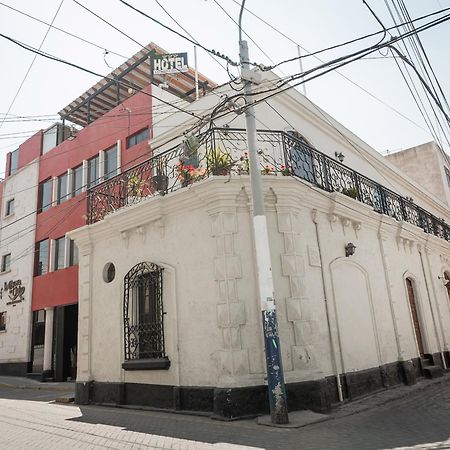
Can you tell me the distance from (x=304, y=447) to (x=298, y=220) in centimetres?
464

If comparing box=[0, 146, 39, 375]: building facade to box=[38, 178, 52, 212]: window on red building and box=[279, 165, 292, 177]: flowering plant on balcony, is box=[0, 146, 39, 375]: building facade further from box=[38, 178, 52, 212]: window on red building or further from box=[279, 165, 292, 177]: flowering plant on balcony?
box=[279, 165, 292, 177]: flowering plant on balcony

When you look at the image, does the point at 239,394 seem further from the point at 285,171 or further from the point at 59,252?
the point at 59,252

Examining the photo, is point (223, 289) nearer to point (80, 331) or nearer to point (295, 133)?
point (80, 331)

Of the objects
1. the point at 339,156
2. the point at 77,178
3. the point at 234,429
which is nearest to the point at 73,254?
the point at 77,178

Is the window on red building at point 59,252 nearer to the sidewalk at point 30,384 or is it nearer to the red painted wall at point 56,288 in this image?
the red painted wall at point 56,288

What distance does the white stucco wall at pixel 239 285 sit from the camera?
319 inches

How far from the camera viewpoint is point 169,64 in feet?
57.1

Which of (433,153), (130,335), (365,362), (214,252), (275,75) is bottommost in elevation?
(365,362)

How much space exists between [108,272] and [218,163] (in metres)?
4.48

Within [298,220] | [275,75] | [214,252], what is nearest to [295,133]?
[275,75]

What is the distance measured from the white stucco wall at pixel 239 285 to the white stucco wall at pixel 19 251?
10.2 m

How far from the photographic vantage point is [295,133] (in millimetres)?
13594

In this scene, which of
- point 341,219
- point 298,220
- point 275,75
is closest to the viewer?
point 298,220

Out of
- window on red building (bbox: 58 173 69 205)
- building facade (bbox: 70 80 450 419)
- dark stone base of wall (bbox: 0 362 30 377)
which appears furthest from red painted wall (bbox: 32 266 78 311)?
building facade (bbox: 70 80 450 419)
